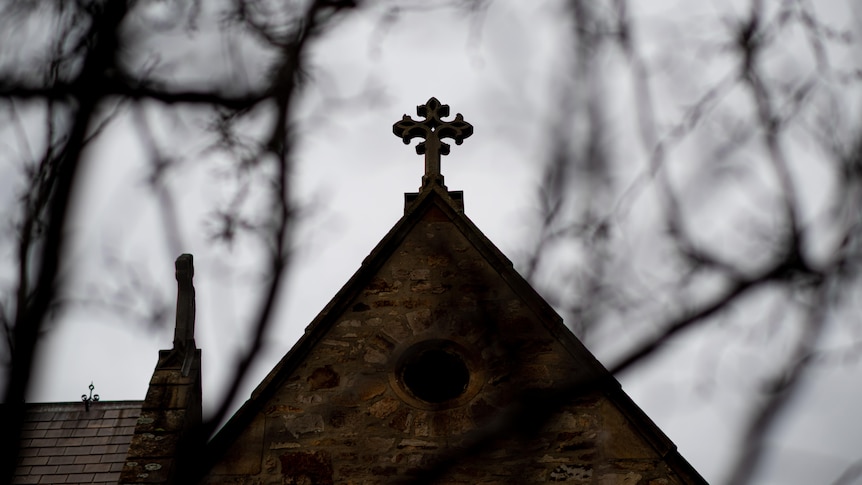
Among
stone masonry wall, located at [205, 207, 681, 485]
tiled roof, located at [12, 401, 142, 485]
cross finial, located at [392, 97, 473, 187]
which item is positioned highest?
cross finial, located at [392, 97, 473, 187]

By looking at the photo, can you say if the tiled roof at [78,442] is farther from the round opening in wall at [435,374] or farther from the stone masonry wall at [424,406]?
the round opening in wall at [435,374]

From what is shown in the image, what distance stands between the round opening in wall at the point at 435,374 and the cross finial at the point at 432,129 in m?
2.24

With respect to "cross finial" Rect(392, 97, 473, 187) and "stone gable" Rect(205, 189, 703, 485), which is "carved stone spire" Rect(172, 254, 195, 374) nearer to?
"stone gable" Rect(205, 189, 703, 485)

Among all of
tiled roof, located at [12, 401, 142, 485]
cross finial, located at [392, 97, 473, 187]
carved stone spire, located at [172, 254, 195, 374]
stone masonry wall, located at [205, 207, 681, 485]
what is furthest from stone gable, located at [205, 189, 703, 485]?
tiled roof, located at [12, 401, 142, 485]

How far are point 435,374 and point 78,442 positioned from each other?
518cm

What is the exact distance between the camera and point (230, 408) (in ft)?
17.7

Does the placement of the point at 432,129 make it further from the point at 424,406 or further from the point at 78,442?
the point at 78,442

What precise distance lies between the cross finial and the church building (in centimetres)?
100

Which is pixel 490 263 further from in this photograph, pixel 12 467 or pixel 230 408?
pixel 12 467

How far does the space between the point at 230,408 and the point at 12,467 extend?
104 centimetres

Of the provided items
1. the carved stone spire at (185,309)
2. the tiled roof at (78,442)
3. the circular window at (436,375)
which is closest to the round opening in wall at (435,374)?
the circular window at (436,375)

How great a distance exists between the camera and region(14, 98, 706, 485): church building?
26.4ft

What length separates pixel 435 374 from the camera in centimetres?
882

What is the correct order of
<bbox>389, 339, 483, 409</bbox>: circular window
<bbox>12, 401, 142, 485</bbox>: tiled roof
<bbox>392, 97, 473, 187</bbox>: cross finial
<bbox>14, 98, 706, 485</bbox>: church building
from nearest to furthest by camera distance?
<bbox>14, 98, 706, 485</bbox>: church building < <bbox>389, 339, 483, 409</bbox>: circular window < <bbox>392, 97, 473, 187</bbox>: cross finial < <bbox>12, 401, 142, 485</bbox>: tiled roof
